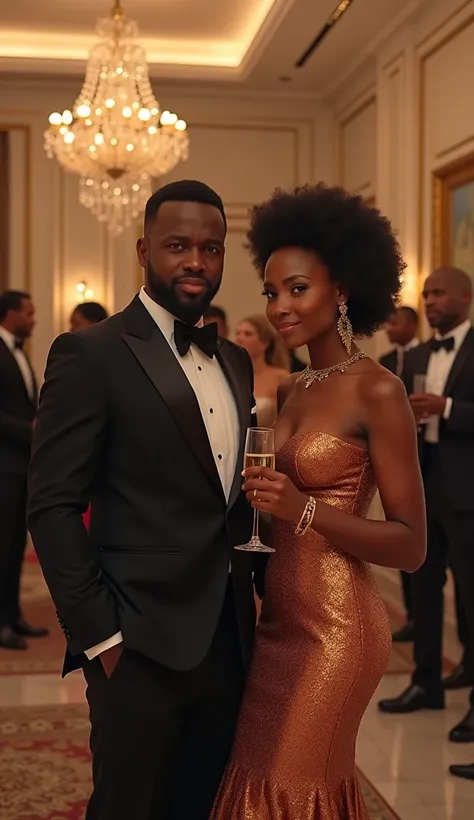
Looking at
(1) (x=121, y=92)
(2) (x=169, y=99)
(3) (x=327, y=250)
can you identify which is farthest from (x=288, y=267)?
(2) (x=169, y=99)

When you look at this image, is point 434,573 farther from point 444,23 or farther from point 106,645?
point 444,23

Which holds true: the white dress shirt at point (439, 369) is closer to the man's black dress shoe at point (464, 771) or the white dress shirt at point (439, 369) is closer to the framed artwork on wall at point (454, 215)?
the man's black dress shoe at point (464, 771)

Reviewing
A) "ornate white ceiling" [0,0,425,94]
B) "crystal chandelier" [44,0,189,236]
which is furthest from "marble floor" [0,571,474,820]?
"ornate white ceiling" [0,0,425,94]

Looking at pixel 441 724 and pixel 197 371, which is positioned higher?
pixel 197 371

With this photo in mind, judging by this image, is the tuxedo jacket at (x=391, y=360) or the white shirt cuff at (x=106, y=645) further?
the tuxedo jacket at (x=391, y=360)

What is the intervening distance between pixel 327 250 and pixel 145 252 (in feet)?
1.40

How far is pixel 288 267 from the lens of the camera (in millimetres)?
2361

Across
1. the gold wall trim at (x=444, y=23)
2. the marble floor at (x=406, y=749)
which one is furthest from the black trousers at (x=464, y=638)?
the gold wall trim at (x=444, y=23)

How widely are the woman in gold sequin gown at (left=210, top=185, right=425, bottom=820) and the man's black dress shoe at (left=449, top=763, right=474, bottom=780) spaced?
5.39 ft

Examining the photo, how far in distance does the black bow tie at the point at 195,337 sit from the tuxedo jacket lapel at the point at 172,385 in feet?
0.09

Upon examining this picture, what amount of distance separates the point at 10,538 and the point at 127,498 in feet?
12.7

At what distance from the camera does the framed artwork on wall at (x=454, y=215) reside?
684cm

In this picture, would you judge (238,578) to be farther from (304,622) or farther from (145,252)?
(145,252)

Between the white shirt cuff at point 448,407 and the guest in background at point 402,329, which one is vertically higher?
the guest in background at point 402,329
